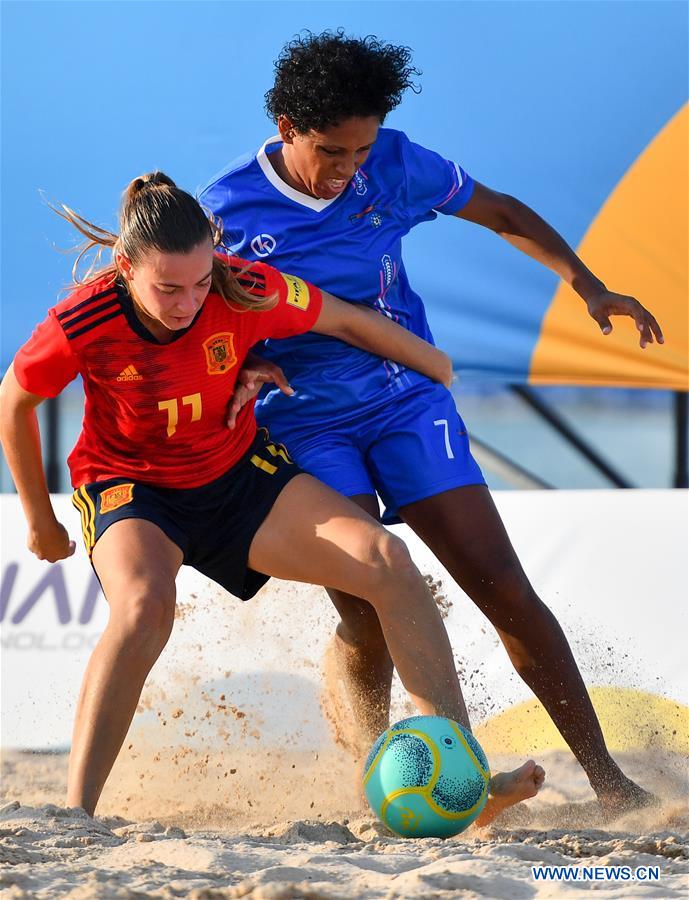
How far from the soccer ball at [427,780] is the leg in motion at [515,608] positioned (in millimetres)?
584

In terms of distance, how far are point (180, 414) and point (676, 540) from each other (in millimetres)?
2310

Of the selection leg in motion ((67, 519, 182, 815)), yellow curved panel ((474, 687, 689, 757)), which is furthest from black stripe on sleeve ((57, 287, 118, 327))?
yellow curved panel ((474, 687, 689, 757))

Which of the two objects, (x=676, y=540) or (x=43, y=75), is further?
(x=43, y=75)

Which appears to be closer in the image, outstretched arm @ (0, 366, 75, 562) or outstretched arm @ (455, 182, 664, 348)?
outstretched arm @ (0, 366, 75, 562)

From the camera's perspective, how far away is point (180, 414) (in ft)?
8.97

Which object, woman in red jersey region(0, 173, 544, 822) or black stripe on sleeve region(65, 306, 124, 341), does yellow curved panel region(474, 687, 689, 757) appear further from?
black stripe on sleeve region(65, 306, 124, 341)

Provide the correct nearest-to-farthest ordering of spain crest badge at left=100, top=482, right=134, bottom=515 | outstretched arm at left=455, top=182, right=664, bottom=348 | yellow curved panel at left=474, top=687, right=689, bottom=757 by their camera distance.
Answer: spain crest badge at left=100, top=482, right=134, bottom=515 < outstretched arm at left=455, top=182, right=664, bottom=348 < yellow curved panel at left=474, top=687, right=689, bottom=757

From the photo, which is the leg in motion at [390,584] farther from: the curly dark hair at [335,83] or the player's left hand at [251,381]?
the curly dark hair at [335,83]

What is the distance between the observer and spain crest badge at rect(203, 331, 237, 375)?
2727mm

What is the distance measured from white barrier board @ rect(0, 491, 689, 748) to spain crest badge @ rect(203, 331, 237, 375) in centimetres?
172

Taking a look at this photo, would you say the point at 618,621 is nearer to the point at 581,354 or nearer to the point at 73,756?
the point at 581,354

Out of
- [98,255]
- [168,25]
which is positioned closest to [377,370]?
[98,255]

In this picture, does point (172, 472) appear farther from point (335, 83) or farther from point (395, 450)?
point (335, 83)

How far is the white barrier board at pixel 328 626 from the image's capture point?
4.20 meters
